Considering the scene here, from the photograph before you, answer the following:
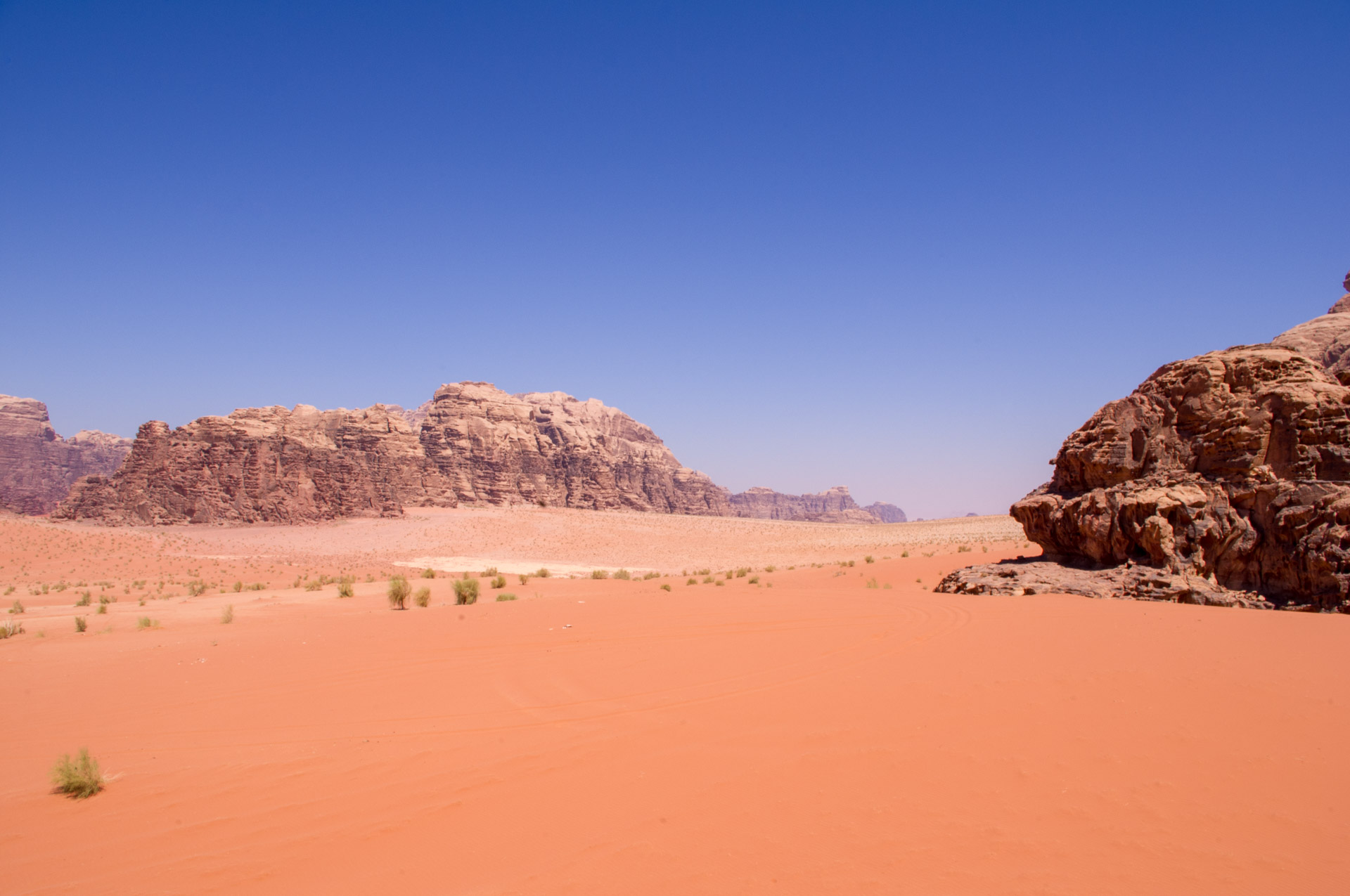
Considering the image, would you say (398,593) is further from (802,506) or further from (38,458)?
(802,506)

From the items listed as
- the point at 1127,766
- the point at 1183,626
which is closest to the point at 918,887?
the point at 1127,766

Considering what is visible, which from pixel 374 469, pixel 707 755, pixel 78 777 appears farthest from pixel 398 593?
pixel 374 469

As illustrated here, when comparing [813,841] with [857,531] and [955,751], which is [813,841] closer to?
[955,751]

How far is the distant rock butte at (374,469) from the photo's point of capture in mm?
42844

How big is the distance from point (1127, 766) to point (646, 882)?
2738 mm

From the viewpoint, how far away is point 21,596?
1681 cm

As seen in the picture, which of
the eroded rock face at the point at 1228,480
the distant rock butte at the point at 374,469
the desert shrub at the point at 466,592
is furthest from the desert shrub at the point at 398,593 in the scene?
the distant rock butte at the point at 374,469

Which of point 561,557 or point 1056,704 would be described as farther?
point 561,557

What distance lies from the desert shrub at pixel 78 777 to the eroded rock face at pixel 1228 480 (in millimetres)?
11794

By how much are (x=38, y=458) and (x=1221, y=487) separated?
9493cm

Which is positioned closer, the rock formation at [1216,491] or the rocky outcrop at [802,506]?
the rock formation at [1216,491]

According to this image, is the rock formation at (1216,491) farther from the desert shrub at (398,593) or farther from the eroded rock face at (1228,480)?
the desert shrub at (398,593)

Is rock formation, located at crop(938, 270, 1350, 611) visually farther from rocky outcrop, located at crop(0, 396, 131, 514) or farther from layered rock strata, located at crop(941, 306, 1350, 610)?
rocky outcrop, located at crop(0, 396, 131, 514)

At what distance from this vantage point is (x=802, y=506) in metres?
152
